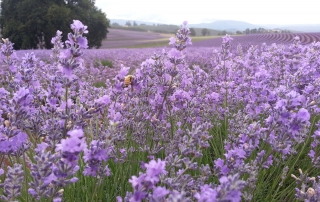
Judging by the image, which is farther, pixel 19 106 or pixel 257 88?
pixel 257 88

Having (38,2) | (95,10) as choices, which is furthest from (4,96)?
(95,10)

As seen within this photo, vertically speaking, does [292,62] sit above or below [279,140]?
above

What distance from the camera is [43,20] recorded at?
2259 centimetres

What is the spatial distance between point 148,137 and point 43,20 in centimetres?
2280

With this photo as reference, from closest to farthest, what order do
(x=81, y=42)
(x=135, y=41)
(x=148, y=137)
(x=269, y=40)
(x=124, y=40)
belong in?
(x=81, y=42), (x=148, y=137), (x=269, y=40), (x=135, y=41), (x=124, y=40)

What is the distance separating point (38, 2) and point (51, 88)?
2564cm

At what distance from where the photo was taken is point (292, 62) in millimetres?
3148

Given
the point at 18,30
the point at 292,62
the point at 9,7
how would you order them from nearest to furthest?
the point at 292,62
the point at 18,30
the point at 9,7

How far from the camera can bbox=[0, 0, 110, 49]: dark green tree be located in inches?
869

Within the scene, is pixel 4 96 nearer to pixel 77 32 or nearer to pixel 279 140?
pixel 77 32

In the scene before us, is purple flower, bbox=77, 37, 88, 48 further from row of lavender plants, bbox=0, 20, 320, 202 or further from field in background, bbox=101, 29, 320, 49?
field in background, bbox=101, 29, 320, 49

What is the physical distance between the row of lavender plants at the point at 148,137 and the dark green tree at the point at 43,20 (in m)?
20.6

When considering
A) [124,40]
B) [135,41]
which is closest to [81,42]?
[135,41]

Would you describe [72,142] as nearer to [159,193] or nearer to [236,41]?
[159,193]
